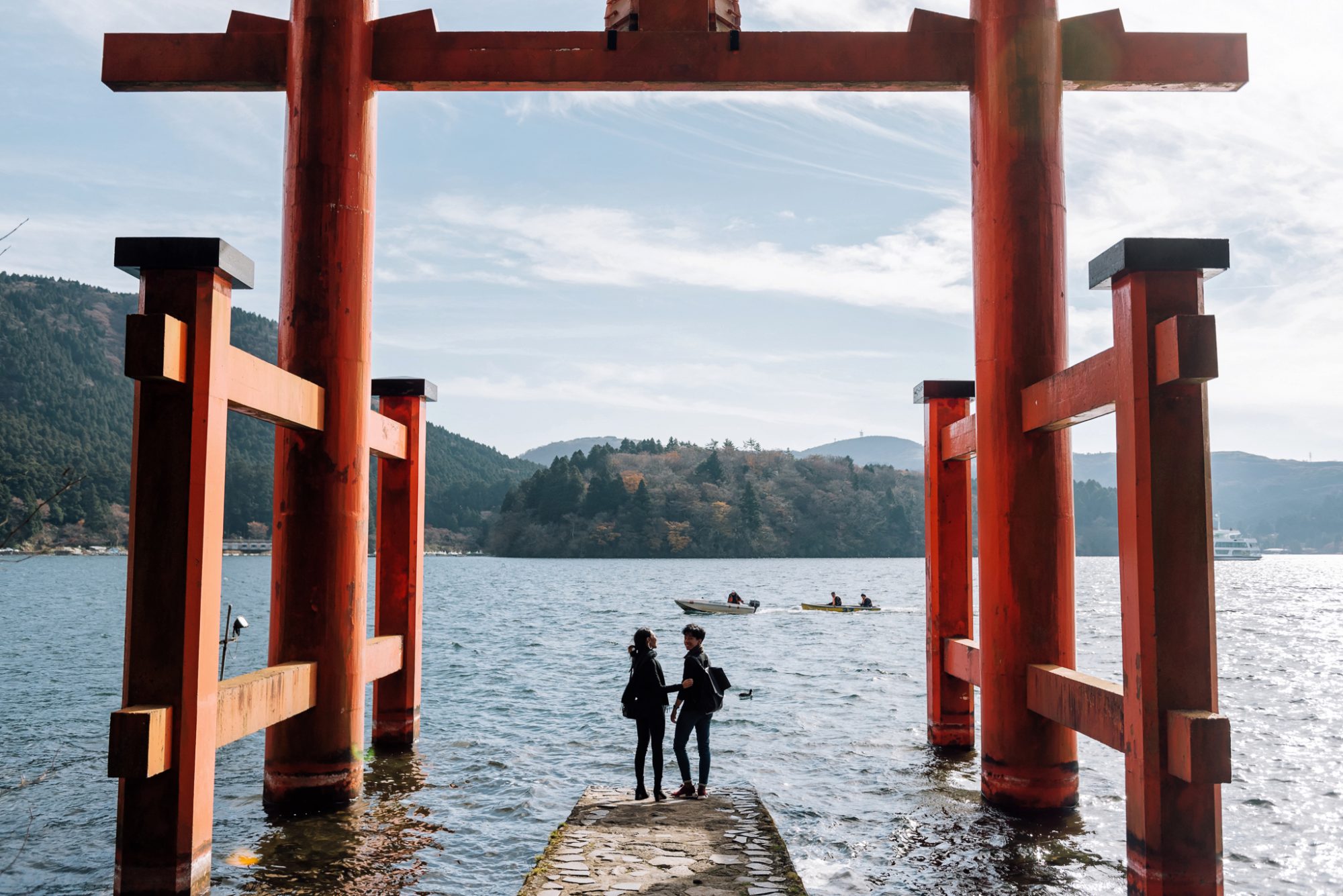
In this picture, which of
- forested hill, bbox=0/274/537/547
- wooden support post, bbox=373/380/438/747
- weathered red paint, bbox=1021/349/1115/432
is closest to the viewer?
weathered red paint, bbox=1021/349/1115/432

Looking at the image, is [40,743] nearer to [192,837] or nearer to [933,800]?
[192,837]

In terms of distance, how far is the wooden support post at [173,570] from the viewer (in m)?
6.88

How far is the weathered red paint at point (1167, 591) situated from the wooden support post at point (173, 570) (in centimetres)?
631

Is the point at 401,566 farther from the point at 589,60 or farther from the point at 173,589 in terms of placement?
the point at 589,60

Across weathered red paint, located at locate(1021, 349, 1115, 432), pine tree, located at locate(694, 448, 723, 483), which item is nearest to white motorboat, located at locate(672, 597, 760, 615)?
weathered red paint, located at locate(1021, 349, 1115, 432)

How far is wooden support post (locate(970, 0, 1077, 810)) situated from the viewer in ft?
30.9

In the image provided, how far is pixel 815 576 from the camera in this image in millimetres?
106500

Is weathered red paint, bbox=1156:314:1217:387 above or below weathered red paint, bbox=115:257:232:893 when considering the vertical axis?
above

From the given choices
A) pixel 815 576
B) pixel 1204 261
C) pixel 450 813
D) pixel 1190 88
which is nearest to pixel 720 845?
pixel 450 813

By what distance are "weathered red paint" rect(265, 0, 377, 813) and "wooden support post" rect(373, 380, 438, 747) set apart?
8.66ft

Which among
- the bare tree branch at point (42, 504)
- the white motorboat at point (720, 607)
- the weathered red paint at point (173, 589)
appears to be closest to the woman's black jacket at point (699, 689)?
the weathered red paint at point (173, 589)

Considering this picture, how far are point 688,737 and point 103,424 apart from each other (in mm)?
122923

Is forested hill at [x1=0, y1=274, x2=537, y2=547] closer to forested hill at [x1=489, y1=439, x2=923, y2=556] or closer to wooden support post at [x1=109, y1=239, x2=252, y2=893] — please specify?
forested hill at [x1=489, y1=439, x2=923, y2=556]

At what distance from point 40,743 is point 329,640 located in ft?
36.7
